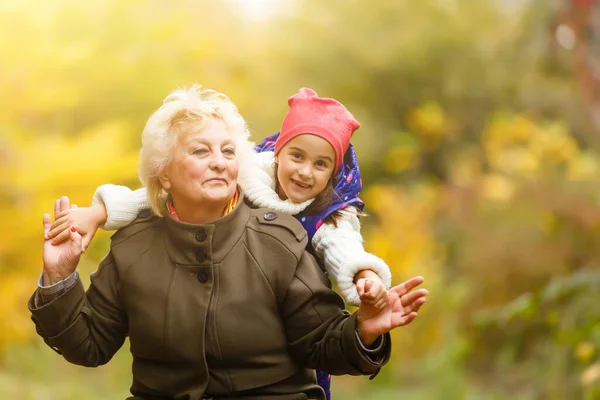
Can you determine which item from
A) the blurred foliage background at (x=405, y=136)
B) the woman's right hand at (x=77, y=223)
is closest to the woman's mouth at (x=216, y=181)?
the woman's right hand at (x=77, y=223)

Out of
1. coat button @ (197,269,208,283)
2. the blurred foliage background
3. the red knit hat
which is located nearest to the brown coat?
coat button @ (197,269,208,283)

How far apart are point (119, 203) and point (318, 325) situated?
593 mm

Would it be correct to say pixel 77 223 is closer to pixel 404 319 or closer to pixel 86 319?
pixel 86 319

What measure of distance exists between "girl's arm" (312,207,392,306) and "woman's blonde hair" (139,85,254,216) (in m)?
0.28

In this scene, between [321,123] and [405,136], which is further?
→ [405,136]

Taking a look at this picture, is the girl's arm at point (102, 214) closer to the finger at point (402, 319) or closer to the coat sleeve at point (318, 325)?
the coat sleeve at point (318, 325)

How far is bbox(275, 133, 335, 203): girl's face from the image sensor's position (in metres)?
2.29

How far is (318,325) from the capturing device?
2172mm

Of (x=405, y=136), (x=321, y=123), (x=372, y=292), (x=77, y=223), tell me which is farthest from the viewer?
(x=405, y=136)

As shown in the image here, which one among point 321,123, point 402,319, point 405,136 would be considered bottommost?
point 402,319

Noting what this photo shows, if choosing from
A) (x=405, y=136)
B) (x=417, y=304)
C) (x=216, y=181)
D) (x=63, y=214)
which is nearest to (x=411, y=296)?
(x=417, y=304)

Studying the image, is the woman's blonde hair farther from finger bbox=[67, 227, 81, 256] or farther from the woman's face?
finger bbox=[67, 227, 81, 256]

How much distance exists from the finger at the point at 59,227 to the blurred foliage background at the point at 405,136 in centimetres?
313

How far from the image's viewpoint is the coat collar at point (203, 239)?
7.08ft
